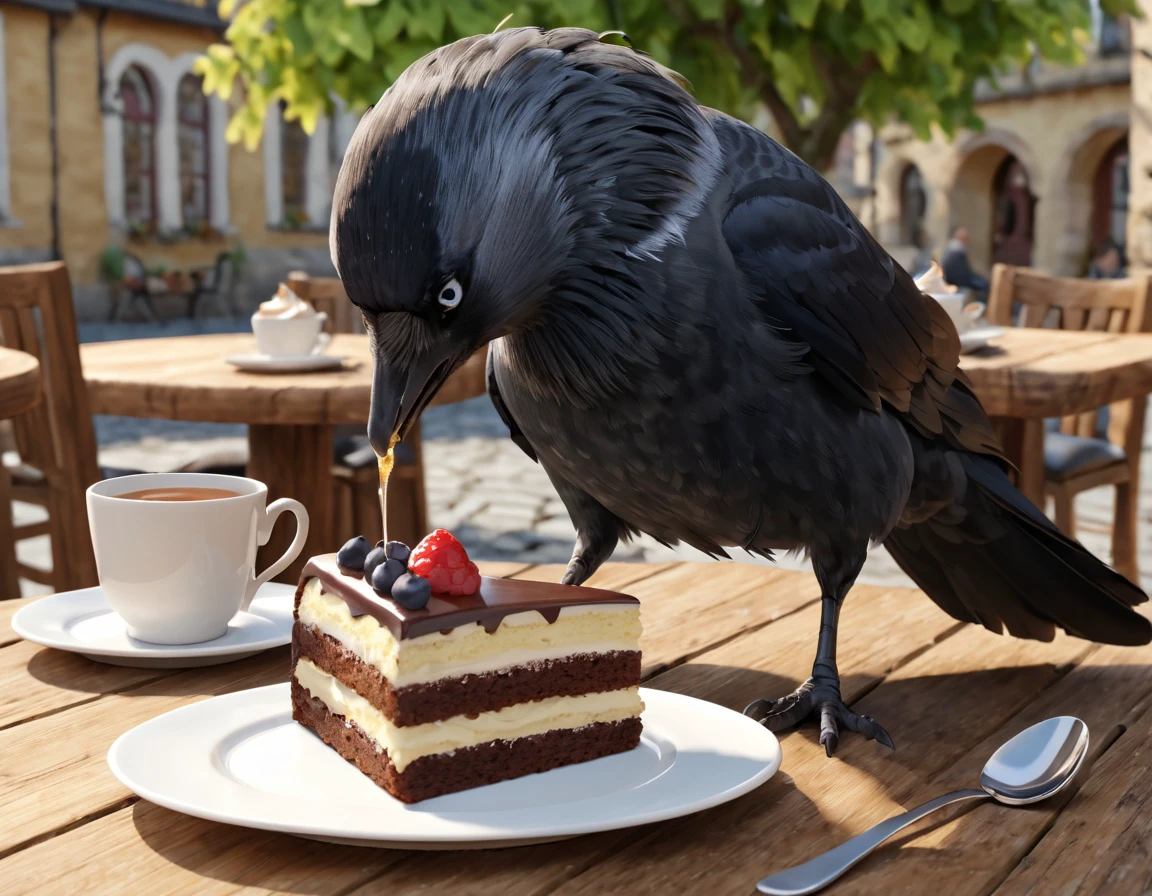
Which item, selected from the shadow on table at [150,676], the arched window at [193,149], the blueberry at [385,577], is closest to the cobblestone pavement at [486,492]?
the shadow on table at [150,676]

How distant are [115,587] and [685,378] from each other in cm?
65

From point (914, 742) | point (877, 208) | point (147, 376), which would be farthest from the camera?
point (877, 208)

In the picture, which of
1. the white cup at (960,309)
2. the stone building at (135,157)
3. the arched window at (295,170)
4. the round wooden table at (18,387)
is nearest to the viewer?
the round wooden table at (18,387)

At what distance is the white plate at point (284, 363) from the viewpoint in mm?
3107

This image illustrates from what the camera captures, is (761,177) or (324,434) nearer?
(761,177)

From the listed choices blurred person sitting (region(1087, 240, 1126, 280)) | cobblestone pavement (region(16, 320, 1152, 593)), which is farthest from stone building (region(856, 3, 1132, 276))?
cobblestone pavement (region(16, 320, 1152, 593))

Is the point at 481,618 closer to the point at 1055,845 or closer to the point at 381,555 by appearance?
the point at 381,555

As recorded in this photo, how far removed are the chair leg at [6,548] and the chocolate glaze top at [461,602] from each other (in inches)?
106

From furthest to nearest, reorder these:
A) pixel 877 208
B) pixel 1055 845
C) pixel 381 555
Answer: pixel 877 208
pixel 381 555
pixel 1055 845

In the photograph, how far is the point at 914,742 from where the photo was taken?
48.3 inches

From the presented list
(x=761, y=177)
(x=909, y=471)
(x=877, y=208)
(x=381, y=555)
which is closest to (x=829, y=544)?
(x=909, y=471)

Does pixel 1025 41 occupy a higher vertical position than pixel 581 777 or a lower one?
higher

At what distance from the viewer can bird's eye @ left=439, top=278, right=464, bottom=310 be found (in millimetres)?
1107

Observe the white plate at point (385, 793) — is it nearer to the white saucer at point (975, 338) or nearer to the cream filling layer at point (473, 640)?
the cream filling layer at point (473, 640)
